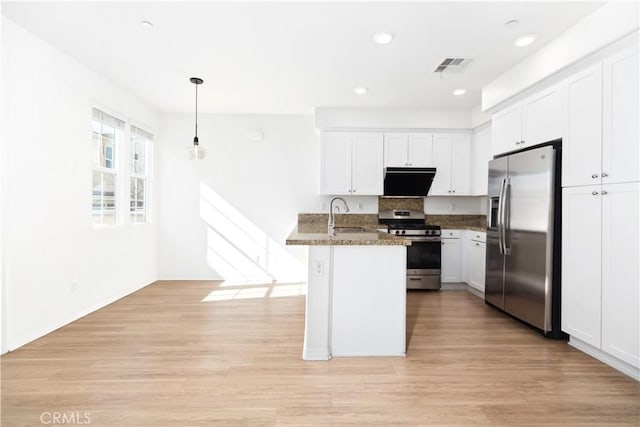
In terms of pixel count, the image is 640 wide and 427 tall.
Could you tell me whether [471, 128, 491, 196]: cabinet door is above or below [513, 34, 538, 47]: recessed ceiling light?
below

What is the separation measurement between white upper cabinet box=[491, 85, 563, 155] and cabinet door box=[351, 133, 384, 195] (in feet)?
5.38

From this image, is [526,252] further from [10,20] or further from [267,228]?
[10,20]

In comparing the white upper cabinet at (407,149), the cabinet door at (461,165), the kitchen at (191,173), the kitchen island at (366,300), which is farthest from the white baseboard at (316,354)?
the cabinet door at (461,165)

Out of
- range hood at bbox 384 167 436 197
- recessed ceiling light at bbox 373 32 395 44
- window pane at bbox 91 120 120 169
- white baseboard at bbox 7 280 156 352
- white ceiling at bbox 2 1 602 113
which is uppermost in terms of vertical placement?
white ceiling at bbox 2 1 602 113

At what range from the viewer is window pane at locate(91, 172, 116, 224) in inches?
152

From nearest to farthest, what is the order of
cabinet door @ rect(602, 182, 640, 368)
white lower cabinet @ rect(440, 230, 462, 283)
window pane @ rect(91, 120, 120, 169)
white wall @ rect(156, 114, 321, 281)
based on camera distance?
cabinet door @ rect(602, 182, 640, 368) → window pane @ rect(91, 120, 120, 169) → white lower cabinet @ rect(440, 230, 462, 283) → white wall @ rect(156, 114, 321, 281)

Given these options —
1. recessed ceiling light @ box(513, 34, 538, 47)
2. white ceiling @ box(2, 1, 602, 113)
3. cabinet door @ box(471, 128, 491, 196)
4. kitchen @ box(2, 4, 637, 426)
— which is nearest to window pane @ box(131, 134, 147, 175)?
kitchen @ box(2, 4, 637, 426)

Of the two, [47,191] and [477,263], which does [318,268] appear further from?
[477,263]

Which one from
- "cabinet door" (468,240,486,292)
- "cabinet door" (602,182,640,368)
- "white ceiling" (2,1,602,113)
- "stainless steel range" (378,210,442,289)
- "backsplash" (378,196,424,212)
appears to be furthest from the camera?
"backsplash" (378,196,424,212)

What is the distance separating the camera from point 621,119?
2332mm

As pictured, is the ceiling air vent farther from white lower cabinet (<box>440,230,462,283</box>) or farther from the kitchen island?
white lower cabinet (<box>440,230,462,283</box>)

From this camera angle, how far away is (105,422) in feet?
6.01

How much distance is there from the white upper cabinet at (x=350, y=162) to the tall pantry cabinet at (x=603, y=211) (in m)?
2.58

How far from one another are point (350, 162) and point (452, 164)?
1.54m
